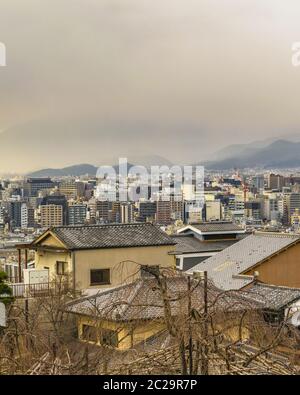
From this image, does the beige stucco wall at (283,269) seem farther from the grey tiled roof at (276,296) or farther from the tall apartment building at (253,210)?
the tall apartment building at (253,210)

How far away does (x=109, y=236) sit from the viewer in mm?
9453

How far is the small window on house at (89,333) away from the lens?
5.55m

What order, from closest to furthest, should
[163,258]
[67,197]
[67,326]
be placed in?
1. [67,326]
2. [163,258]
3. [67,197]

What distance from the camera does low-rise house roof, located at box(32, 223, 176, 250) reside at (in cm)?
924

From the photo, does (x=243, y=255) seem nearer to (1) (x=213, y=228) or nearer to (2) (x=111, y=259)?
(2) (x=111, y=259)

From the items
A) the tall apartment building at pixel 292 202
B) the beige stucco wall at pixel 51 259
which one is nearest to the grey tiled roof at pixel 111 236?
the beige stucco wall at pixel 51 259

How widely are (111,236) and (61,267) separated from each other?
2.37 feet

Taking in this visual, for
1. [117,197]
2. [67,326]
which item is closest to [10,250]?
[117,197]

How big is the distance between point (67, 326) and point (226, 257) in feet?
13.1

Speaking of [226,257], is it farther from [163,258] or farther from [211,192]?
[211,192]

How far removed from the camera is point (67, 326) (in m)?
6.46

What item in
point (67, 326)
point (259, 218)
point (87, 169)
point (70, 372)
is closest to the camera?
point (70, 372)

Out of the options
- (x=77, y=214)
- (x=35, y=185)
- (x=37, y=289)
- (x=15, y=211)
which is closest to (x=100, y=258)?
(x=37, y=289)

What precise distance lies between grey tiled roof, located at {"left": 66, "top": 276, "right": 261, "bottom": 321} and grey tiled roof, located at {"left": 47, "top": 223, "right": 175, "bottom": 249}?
239 centimetres
